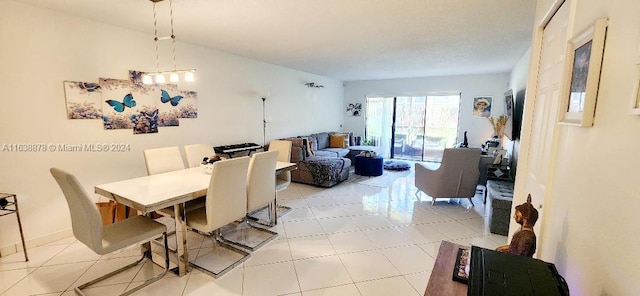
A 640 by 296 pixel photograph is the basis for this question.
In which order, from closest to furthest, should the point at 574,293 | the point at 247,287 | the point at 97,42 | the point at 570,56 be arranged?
the point at 574,293
the point at 570,56
the point at 247,287
the point at 97,42

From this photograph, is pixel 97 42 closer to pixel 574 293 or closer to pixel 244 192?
pixel 244 192

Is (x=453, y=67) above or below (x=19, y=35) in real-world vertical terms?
above

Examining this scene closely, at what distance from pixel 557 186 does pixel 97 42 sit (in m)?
4.31

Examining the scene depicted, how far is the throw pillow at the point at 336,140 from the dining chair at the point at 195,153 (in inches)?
150

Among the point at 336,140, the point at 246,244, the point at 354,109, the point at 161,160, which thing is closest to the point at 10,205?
the point at 161,160

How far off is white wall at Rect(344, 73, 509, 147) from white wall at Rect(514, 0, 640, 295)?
6188 millimetres

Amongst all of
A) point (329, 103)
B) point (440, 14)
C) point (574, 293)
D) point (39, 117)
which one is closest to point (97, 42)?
point (39, 117)

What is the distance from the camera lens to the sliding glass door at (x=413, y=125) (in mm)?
7230

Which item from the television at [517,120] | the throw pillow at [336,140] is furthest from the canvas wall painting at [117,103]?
the television at [517,120]

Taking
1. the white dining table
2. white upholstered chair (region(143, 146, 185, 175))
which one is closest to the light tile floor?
the white dining table

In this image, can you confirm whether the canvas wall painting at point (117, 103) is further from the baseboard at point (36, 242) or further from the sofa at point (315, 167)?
the sofa at point (315, 167)

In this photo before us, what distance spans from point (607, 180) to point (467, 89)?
22.3 feet

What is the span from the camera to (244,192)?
8.25 ft

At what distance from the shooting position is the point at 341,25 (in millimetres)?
3029
